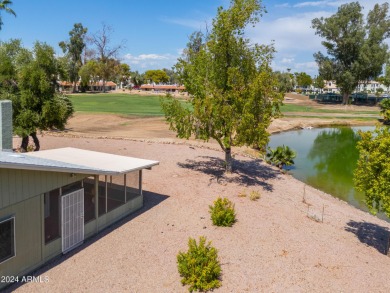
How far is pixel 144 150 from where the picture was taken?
2750cm

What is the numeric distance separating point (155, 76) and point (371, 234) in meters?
169

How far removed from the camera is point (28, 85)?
21.5 meters

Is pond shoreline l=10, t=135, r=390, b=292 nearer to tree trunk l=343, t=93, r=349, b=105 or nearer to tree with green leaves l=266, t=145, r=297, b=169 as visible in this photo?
tree with green leaves l=266, t=145, r=297, b=169

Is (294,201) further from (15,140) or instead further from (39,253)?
(15,140)

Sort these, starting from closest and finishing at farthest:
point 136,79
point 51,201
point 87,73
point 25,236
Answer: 1. point 25,236
2. point 51,201
3. point 87,73
4. point 136,79

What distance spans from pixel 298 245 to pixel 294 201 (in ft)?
18.5

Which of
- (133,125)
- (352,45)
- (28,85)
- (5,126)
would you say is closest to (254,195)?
(5,126)

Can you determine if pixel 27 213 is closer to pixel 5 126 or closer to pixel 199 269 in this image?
pixel 5 126

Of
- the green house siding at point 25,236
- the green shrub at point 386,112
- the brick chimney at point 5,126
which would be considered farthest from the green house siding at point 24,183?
the green shrub at point 386,112

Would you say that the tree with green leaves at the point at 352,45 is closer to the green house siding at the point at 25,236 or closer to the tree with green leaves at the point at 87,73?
the tree with green leaves at the point at 87,73

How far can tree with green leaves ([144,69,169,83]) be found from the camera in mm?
176375

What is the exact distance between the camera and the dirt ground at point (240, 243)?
34.3 ft

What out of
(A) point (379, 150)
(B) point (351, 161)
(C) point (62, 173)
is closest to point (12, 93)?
(C) point (62, 173)

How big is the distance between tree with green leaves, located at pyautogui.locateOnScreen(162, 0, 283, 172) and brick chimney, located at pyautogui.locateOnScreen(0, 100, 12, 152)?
9.42m
